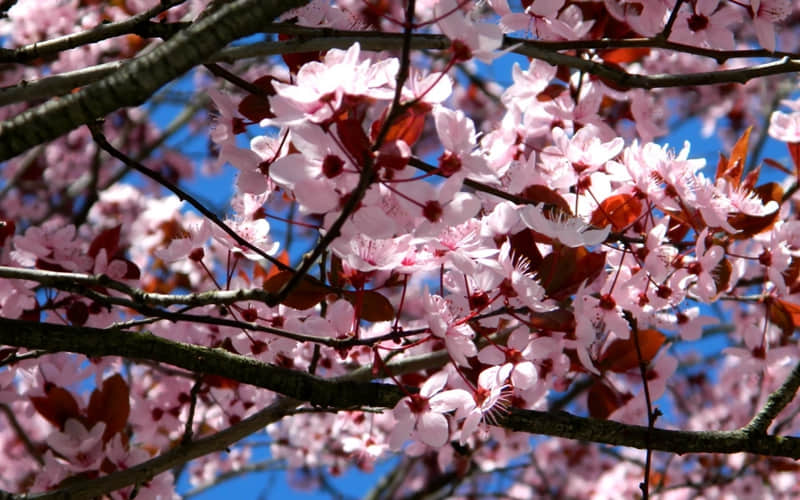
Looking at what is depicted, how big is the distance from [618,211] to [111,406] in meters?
1.09

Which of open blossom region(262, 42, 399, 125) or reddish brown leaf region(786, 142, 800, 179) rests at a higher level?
open blossom region(262, 42, 399, 125)

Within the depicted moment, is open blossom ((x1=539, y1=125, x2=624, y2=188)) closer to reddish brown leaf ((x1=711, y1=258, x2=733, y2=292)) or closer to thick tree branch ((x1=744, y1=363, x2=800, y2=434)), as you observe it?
reddish brown leaf ((x1=711, y1=258, x2=733, y2=292))

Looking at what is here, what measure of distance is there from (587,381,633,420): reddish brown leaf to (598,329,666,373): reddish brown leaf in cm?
8

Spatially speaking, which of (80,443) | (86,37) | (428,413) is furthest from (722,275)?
(80,443)

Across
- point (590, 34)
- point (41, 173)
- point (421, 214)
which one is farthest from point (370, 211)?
point (41, 173)

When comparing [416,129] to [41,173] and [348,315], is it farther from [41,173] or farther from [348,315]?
[41,173]

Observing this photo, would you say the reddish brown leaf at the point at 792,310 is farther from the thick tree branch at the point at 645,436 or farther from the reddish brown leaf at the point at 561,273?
the reddish brown leaf at the point at 561,273

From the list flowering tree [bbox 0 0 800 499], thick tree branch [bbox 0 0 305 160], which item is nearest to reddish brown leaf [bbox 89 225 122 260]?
flowering tree [bbox 0 0 800 499]

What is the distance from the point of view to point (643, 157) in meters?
1.32

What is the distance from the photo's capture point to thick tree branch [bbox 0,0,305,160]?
851 mm

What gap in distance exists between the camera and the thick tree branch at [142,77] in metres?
0.85

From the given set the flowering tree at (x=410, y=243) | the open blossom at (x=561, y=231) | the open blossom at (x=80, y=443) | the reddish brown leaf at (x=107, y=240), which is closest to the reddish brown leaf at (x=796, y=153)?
the flowering tree at (x=410, y=243)

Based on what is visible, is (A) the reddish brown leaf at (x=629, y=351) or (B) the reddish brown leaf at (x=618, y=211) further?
(A) the reddish brown leaf at (x=629, y=351)

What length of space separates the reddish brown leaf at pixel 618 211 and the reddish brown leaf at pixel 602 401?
0.39 metres
